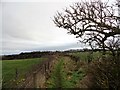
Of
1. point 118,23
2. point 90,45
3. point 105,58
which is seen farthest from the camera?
point 105,58

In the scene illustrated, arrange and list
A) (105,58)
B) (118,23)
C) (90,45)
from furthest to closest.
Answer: (105,58) < (90,45) < (118,23)

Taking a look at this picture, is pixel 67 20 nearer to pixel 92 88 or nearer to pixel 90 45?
pixel 90 45

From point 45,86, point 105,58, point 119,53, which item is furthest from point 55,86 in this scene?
point 119,53

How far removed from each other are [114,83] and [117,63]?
155 cm

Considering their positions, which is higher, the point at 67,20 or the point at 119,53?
the point at 67,20

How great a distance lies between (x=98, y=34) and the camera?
2192 cm

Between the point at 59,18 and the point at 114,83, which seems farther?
the point at 59,18

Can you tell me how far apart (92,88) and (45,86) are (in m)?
3.97

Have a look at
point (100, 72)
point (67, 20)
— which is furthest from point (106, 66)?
point (67, 20)

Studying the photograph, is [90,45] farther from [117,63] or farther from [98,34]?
[117,63]

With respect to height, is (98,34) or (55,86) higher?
(98,34)

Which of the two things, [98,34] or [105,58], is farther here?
[105,58]

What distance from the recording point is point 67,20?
22.6 meters

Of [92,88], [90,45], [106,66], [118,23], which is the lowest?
[92,88]
